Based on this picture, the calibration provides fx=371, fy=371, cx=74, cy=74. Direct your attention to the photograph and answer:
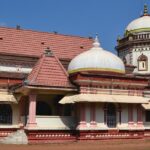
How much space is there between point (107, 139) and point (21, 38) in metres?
13.0

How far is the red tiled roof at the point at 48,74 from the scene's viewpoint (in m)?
22.7

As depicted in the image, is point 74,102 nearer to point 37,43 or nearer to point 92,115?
point 92,115

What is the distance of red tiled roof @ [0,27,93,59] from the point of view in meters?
30.9

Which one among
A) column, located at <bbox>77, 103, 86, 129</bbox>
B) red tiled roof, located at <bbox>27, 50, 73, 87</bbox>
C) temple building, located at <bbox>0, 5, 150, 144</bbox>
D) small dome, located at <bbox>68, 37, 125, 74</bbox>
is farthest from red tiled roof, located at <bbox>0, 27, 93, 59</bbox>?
column, located at <bbox>77, 103, 86, 129</bbox>

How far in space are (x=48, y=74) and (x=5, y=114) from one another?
4.09 metres

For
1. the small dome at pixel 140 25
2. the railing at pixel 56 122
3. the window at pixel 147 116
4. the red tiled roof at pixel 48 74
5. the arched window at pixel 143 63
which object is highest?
the small dome at pixel 140 25

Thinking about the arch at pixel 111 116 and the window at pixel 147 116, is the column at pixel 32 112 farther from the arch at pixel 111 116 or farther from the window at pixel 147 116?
the window at pixel 147 116

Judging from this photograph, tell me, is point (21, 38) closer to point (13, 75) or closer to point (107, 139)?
point (13, 75)

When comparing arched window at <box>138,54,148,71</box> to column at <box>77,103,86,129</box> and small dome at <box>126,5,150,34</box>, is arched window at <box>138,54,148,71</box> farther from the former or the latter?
column at <box>77,103,86,129</box>

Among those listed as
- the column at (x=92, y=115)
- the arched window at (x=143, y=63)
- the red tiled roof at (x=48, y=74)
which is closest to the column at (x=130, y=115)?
the column at (x=92, y=115)

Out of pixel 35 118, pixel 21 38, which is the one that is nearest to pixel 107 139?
pixel 35 118

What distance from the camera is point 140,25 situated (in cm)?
3678

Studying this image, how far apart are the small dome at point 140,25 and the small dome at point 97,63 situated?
10450 mm

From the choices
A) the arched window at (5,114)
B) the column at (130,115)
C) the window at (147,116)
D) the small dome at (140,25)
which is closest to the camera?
the arched window at (5,114)
